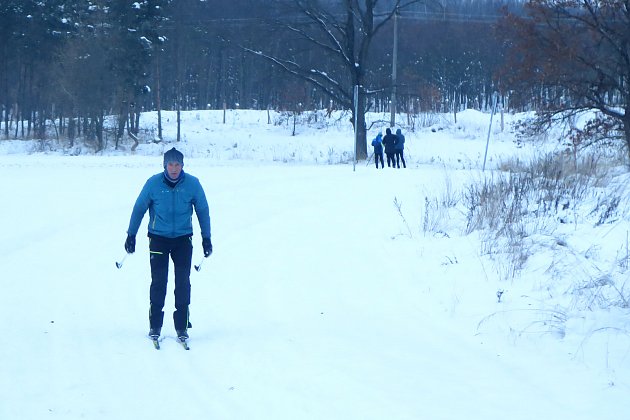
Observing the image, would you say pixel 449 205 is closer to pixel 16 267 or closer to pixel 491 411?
pixel 16 267

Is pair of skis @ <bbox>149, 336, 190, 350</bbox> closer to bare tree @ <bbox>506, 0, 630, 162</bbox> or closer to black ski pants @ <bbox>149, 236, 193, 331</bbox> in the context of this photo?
black ski pants @ <bbox>149, 236, 193, 331</bbox>

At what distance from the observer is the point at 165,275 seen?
7797 millimetres

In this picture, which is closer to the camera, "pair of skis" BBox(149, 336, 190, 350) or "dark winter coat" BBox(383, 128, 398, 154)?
"pair of skis" BBox(149, 336, 190, 350)

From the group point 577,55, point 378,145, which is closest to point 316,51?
point 378,145

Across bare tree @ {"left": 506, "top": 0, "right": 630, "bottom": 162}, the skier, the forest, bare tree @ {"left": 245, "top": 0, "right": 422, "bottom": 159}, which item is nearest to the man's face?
the skier

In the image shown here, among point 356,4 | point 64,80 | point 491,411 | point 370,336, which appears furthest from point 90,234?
point 64,80

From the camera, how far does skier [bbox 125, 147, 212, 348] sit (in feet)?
25.1

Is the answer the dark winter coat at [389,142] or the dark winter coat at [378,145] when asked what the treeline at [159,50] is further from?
the dark winter coat at [389,142]

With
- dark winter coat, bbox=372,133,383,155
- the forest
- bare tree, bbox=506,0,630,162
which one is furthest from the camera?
dark winter coat, bbox=372,133,383,155

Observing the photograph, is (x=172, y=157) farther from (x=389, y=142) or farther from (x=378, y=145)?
(x=378, y=145)

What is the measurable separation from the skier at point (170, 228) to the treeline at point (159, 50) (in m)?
28.3

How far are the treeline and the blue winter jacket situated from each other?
92.9ft

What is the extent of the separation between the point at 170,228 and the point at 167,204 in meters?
0.21

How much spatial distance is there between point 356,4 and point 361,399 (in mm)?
A: 33475
